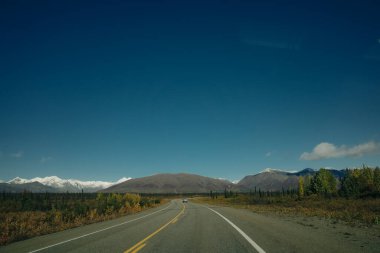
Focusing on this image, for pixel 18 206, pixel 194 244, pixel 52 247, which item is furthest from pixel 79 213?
pixel 18 206

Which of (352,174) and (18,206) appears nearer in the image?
(18,206)

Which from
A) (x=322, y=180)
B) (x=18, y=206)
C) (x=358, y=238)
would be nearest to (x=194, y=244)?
(x=358, y=238)

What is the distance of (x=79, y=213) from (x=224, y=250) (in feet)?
75.1

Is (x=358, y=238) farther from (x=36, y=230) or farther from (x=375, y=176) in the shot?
(x=375, y=176)

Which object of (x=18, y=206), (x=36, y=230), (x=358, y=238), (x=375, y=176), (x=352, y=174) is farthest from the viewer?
(x=352, y=174)

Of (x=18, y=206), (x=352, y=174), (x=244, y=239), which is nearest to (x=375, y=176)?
(x=352, y=174)

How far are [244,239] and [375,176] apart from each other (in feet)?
378

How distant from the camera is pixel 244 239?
37.7ft

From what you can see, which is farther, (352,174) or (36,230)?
(352,174)

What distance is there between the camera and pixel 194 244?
10.5 metres

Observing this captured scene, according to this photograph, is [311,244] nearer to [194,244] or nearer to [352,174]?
[194,244]

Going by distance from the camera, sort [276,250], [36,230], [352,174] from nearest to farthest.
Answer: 1. [276,250]
2. [36,230]
3. [352,174]

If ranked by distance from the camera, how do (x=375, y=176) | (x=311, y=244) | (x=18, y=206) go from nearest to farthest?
(x=311, y=244), (x=18, y=206), (x=375, y=176)

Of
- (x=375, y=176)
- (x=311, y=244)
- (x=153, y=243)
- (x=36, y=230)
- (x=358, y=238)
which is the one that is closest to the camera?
(x=311, y=244)
